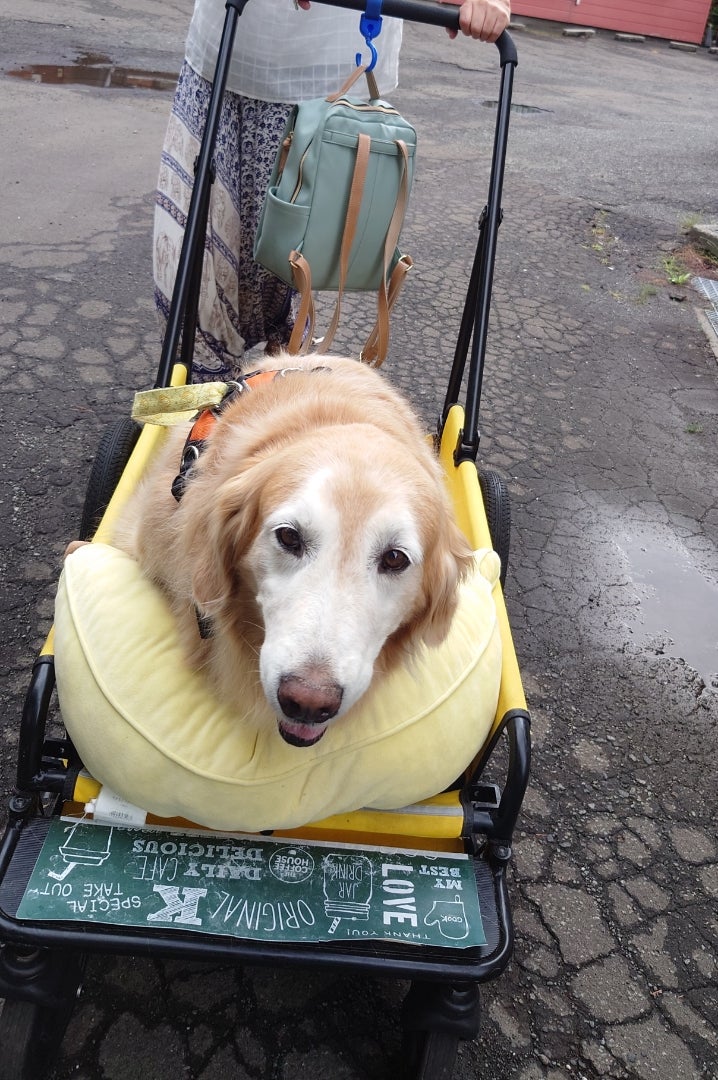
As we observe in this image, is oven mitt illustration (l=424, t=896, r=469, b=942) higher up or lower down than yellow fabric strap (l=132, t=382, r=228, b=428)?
lower down

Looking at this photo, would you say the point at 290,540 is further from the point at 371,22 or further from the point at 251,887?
the point at 371,22

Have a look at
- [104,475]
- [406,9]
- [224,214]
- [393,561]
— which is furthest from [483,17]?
[393,561]

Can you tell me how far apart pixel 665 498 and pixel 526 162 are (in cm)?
627

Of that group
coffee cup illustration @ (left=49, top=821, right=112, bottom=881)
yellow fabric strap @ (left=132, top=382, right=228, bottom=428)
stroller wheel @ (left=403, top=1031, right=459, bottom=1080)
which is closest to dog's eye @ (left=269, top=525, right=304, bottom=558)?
coffee cup illustration @ (left=49, top=821, right=112, bottom=881)

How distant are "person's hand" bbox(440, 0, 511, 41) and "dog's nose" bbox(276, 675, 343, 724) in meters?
2.16

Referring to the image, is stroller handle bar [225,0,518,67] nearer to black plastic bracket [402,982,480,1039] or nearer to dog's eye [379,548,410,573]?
dog's eye [379,548,410,573]

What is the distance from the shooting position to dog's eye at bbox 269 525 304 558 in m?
1.44

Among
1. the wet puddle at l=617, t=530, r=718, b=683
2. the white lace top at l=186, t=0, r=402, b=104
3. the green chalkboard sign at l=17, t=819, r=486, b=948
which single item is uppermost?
the white lace top at l=186, t=0, r=402, b=104

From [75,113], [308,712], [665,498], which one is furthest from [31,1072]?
[75,113]

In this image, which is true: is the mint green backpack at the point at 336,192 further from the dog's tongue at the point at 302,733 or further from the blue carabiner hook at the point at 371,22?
the dog's tongue at the point at 302,733

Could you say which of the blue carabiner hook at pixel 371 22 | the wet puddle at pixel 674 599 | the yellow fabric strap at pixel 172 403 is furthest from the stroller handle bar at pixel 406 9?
the wet puddle at pixel 674 599

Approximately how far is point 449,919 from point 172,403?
1.48 meters

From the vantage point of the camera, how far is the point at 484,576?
2090 millimetres

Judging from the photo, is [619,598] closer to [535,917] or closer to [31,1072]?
[535,917]
